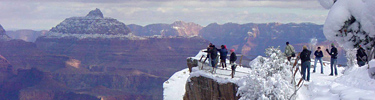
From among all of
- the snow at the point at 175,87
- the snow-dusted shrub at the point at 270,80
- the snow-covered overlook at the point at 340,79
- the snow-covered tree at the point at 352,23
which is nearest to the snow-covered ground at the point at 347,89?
the snow-covered overlook at the point at 340,79

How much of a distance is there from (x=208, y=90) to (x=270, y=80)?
25.0 ft

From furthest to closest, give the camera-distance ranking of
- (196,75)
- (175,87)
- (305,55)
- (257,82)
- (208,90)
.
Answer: (175,87) < (196,75) < (208,90) < (305,55) < (257,82)

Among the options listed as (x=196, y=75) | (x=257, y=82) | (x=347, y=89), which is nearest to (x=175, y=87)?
(x=196, y=75)

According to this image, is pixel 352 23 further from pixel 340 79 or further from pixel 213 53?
pixel 213 53

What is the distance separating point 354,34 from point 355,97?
1.74 metres

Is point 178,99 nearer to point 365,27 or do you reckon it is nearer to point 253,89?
point 253,89

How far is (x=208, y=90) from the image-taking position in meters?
22.0

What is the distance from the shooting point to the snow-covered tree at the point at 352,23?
11.0 m

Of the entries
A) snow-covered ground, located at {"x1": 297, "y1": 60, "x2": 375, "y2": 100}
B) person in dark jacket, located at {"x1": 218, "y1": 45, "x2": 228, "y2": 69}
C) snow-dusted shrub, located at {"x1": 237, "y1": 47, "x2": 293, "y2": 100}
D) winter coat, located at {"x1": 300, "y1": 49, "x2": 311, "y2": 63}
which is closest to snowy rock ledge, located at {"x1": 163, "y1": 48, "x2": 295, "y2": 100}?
snow-dusted shrub, located at {"x1": 237, "y1": 47, "x2": 293, "y2": 100}

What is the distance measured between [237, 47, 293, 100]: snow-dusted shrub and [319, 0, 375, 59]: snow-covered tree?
2699mm

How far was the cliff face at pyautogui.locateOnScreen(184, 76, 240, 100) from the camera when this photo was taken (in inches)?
776

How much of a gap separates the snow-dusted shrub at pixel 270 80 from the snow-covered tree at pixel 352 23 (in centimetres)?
270

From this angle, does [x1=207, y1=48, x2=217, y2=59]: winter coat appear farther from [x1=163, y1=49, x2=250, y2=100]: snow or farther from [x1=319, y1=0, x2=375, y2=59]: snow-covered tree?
[x1=319, y1=0, x2=375, y2=59]: snow-covered tree

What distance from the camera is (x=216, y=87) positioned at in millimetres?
21000
